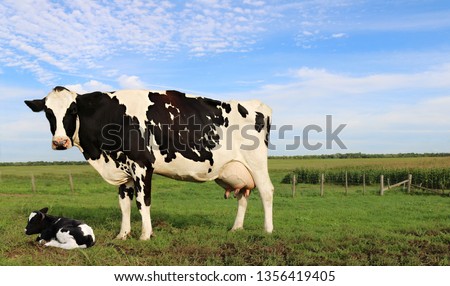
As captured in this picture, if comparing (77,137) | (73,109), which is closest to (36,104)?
(73,109)

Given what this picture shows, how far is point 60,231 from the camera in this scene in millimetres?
7949

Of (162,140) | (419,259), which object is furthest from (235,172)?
(419,259)

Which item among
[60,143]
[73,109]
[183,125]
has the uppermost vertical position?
[73,109]

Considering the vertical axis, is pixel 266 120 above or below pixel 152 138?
above

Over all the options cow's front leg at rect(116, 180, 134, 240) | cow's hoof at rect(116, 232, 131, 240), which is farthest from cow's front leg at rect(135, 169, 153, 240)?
cow's front leg at rect(116, 180, 134, 240)

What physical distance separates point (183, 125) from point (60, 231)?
3.16 m

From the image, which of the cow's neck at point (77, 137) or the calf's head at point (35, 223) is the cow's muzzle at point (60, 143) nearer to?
the cow's neck at point (77, 137)

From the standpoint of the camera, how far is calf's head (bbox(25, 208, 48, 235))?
27.3 feet

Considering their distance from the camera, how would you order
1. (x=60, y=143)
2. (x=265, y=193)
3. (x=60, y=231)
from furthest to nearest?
1. (x=265, y=193)
2. (x=60, y=143)
3. (x=60, y=231)

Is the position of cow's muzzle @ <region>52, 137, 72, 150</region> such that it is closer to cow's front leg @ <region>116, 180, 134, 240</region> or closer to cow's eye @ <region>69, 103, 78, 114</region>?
cow's eye @ <region>69, 103, 78, 114</region>

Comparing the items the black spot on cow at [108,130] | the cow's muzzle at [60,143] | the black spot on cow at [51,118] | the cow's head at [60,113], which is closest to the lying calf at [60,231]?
the cow's muzzle at [60,143]

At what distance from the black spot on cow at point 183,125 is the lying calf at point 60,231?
6.99 feet

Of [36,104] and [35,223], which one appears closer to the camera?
[35,223]

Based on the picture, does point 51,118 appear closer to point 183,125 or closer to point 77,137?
point 77,137
